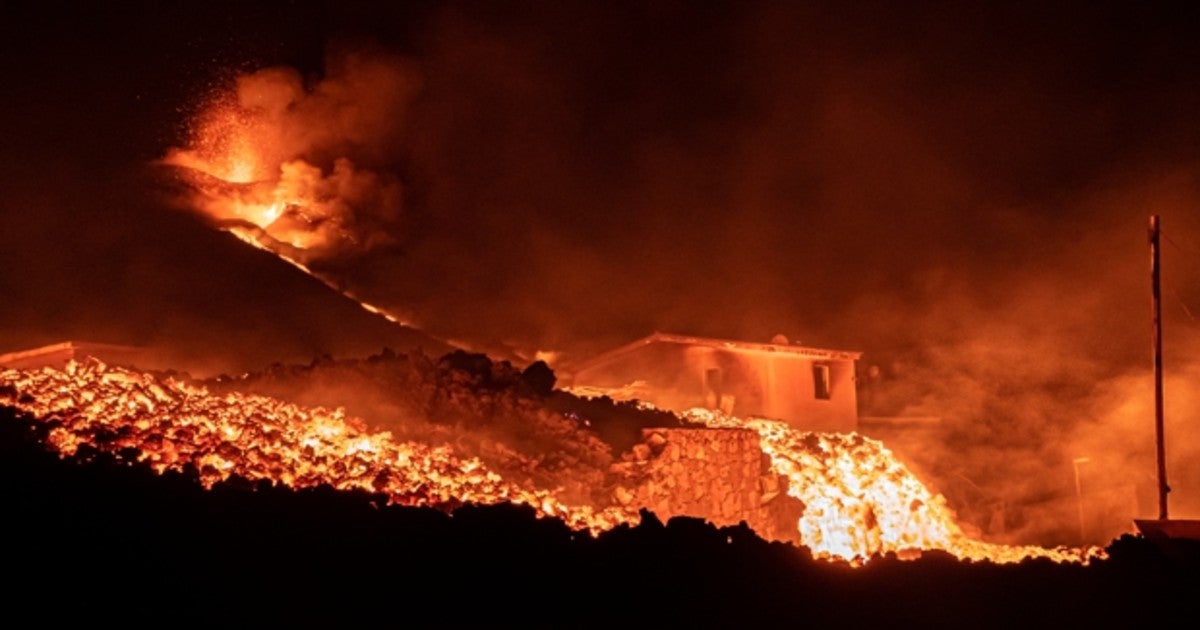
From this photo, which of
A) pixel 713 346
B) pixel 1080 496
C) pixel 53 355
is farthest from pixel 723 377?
pixel 53 355

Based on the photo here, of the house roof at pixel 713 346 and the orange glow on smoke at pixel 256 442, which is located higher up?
the house roof at pixel 713 346

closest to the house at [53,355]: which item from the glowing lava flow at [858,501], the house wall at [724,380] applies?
the glowing lava flow at [858,501]

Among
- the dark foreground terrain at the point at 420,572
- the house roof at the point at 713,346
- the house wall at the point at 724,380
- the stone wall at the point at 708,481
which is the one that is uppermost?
the house roof at the point at 713,346

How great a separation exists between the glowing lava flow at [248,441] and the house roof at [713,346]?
484 inches

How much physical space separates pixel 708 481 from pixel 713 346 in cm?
1031

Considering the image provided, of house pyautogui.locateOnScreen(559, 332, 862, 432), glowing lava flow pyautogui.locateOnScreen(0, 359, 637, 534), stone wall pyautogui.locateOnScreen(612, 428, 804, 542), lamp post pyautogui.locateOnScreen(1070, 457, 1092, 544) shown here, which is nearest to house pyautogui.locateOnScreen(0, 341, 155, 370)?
glowing lava flow pyautogui.locateOnScreen(0, 359, 637, 534)

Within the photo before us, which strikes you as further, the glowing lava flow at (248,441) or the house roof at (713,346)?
the house roof at (713,346)

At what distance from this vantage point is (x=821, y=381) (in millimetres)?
28938

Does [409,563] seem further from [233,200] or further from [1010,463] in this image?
[233,200]

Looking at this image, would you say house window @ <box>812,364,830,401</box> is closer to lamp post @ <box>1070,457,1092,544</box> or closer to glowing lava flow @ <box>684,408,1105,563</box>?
glowing lava flow @ <box>684,408,1105,563</box>

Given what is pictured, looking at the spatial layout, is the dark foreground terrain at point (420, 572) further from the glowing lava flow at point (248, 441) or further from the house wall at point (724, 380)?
the house wall at point (724, 380)

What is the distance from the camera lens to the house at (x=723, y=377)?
2689 cm

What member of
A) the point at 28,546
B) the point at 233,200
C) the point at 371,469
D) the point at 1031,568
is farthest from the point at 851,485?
the point at 233,200

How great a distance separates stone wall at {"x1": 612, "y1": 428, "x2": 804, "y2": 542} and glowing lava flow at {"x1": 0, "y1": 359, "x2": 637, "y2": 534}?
1439 mm
